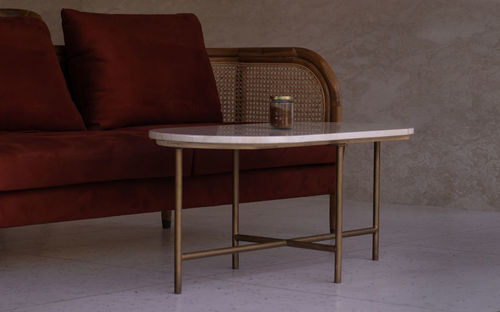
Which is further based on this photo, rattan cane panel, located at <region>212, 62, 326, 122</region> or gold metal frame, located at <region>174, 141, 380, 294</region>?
rattan cane panel, located at <region>212, 62, 326, 122</region>

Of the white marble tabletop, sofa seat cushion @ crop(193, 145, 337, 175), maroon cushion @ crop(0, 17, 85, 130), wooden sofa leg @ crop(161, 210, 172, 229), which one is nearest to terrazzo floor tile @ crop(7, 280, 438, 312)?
the white marble tabletop

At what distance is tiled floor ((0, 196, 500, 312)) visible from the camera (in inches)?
94.5

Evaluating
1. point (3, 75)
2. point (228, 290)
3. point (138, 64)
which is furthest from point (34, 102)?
point (228, 290)

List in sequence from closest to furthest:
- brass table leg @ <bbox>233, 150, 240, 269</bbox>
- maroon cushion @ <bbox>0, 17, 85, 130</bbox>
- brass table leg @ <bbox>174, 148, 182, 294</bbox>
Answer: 1. brass table leg @ <bbox>174, 148, 182, 294</bbox>
2. brass table leg @ <bbox>233, 150, 240, 269</bbox>
3. maroon cushion @ <bbox>0, 17, 85, 130</bbox>

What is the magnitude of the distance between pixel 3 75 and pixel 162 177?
0.72m

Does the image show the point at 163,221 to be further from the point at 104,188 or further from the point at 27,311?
the point at 27,311

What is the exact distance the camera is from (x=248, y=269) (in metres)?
2.87

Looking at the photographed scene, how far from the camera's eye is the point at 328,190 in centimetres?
345

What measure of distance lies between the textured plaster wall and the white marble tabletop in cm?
186

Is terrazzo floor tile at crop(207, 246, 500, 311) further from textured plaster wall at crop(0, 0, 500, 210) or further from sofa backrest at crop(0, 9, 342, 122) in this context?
textured plaster wall at crop(0, 0, 500, 210)

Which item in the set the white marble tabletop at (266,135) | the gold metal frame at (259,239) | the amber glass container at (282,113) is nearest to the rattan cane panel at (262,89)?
the gold metal frame at (259,239)

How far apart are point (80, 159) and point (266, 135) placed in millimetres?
648

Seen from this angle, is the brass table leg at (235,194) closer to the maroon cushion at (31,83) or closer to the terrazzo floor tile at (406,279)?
the terrazzo floor tile at (406,279)

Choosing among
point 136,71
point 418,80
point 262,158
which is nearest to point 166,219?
point 136,71
